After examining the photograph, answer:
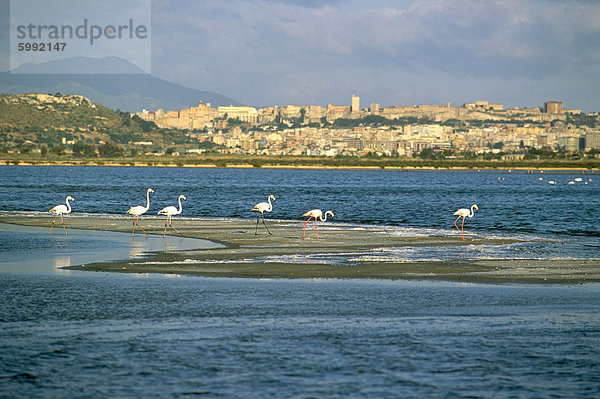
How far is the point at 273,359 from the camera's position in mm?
11383

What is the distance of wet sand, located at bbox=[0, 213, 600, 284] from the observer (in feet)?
63.5

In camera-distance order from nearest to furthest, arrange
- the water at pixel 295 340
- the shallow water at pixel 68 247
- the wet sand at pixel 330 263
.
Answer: the water at pixel 295 340 → the wet sand at pixel 330 263 → the shallow water at pixel 68 247

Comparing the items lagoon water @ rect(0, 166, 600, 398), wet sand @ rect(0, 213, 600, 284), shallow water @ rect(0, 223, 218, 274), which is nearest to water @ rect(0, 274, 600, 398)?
lagoon water @ rect(0, 166, 600, 398)

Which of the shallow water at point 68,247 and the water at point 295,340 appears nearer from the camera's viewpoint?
the water at point 295,340

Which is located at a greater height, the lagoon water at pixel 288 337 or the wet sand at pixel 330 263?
the wet sand at pixel 330 263

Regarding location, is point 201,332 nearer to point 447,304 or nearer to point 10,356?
point 10,356

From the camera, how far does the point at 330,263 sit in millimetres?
21453

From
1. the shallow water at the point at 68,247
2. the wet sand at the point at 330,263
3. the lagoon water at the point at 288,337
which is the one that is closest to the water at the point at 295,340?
the lagoon water at the point at 288,337

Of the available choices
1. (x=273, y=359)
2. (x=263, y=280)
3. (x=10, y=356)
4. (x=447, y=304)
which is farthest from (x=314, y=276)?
(x=10, y=356)

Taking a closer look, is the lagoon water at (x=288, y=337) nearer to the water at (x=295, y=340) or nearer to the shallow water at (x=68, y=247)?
the water at (x=295, y=340)

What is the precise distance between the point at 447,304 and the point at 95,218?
25965mm

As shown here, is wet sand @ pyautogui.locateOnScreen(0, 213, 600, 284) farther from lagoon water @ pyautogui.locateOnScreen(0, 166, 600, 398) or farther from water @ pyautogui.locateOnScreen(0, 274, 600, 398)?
water @ pyautogui.locateOnScreen(0, 274, 600, 398)

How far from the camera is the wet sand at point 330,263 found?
1934 cm

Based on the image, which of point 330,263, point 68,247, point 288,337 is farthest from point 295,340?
point 68,247
